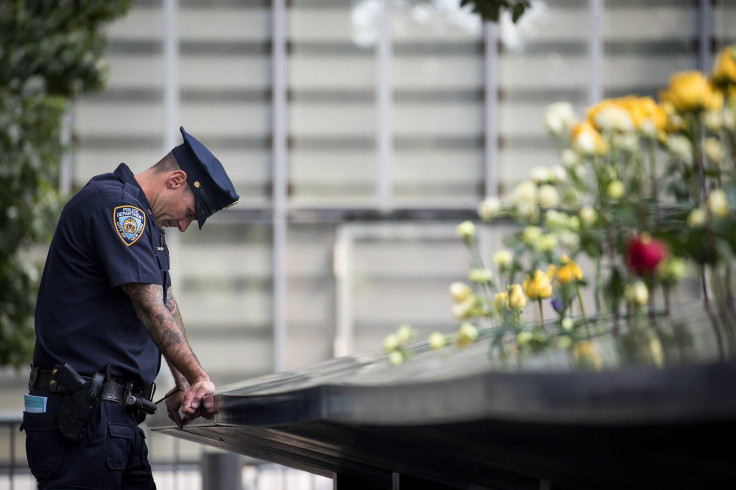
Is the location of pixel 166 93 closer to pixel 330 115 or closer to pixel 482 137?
pixel 330 115

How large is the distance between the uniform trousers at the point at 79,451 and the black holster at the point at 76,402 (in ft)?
0.10

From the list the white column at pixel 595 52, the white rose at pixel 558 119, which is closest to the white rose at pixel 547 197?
the white rose at pixel 558 119

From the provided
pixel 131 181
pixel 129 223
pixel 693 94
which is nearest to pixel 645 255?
pixel 693 94

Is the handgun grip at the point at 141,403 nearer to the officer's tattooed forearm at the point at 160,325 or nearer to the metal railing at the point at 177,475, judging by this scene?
the officer's tattooed forearm at the point at 160,325

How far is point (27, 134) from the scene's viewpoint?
18.5ft

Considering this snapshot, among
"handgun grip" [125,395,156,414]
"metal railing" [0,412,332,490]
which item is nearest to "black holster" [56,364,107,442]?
"handgun grip" [125,395,156,414]

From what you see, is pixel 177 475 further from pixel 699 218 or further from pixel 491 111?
pixel 699 218

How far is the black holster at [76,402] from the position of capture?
2.44 meters

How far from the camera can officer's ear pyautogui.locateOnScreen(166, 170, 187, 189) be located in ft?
9.01

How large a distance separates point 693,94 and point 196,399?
1.58 meters

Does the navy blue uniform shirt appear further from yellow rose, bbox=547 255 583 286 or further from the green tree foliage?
the green tree foliage

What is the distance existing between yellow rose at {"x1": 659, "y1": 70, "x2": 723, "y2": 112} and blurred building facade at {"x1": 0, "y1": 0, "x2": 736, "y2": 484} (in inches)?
277

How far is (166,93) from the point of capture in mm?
8195

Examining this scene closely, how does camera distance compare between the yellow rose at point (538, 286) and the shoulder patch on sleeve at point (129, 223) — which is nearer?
the yellow rose at point (538, 286)
